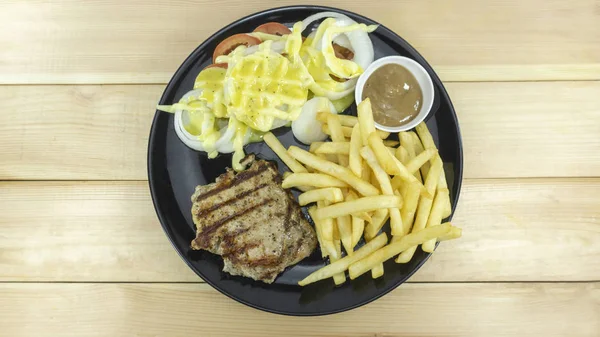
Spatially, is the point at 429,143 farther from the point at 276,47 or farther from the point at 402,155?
the point at 276,47

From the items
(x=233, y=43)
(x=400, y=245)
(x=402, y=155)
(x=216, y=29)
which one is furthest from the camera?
(x=216, y=29)

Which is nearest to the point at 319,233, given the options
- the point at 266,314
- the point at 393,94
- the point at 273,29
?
the point at 266,314

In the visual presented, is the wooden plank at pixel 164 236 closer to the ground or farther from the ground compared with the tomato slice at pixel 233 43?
closer to the ground

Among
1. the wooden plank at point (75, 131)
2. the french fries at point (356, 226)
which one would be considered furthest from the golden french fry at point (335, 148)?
the wooden plank at point (75, 131)

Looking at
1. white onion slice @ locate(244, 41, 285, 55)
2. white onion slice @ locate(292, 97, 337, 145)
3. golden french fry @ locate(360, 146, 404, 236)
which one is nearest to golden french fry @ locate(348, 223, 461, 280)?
golden french fry @ locate(360, 146, 404, 236)

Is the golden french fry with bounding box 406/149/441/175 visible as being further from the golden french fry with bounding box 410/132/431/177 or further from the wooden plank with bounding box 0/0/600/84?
the wooden plank with bounding box 0/0/600/84

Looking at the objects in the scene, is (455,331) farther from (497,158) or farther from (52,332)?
(52,332)

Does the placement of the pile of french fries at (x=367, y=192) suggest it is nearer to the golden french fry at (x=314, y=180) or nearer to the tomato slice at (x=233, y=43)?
the golden french fry at (x=314, y=180)

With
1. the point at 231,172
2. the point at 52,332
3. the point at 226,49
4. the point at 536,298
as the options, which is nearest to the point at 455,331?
the point at 536,298
